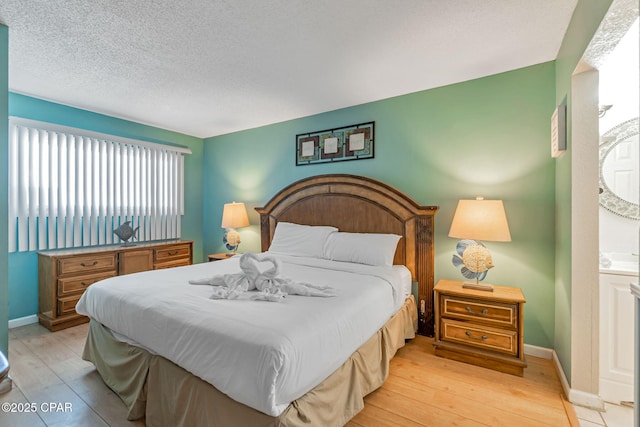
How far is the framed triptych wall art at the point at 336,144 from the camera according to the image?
3449 millimetres

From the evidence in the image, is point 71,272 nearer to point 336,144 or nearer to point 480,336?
point 336,144

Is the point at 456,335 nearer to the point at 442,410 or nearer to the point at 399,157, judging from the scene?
the point at 442,410

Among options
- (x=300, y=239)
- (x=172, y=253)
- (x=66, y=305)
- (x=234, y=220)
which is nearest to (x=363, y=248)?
(x=300, y=239)

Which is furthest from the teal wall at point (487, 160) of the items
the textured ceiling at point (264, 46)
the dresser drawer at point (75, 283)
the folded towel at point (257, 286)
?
the dresser drawer at point (75, 283)

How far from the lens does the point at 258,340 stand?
4.19 ft

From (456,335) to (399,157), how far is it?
188cm

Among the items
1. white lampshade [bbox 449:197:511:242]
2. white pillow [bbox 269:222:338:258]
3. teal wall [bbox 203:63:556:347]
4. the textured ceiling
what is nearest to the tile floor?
teal wall [bbox 203:63:556:347]

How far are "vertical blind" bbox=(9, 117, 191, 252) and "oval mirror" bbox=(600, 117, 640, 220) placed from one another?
516 centimetres

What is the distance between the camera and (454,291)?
7.82ft

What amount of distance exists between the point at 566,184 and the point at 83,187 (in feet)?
16.5

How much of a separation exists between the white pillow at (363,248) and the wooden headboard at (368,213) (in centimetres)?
18

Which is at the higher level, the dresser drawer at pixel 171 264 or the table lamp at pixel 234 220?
the table lamp at pixel 234 220

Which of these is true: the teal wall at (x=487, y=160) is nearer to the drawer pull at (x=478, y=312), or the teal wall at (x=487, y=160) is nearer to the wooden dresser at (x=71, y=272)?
the drawer pull at (x=478, y=312)

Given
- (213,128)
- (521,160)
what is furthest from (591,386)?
(213,128)
